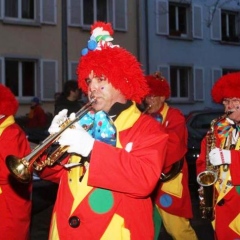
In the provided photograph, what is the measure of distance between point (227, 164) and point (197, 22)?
2005cm

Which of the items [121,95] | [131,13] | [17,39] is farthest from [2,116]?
[131,13]

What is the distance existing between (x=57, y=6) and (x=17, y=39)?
1775mm

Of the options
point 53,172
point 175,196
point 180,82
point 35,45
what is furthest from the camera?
point 180,82

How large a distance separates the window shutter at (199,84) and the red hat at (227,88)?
62.5 feet

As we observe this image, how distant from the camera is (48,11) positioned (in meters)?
20.5

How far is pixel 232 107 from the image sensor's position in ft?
16.9

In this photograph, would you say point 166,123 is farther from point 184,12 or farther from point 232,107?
point 184,12

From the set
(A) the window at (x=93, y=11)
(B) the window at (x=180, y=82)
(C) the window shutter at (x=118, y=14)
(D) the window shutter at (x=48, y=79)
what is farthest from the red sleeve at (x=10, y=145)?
(B) the window at (x=180, y=82)

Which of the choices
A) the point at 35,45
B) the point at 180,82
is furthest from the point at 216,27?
the point at 35,45

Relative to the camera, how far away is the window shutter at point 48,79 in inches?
802

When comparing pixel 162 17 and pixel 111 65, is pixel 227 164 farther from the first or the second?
pixel 162 17

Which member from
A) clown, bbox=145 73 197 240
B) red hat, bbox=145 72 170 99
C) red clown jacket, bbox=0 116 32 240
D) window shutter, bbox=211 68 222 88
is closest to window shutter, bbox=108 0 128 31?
window shutter, bbox=211 68 222 88

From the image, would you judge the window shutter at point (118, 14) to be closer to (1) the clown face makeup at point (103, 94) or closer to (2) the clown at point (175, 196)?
(2) the clown at point (175, 196)

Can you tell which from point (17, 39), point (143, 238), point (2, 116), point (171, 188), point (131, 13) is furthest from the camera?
point (131, 13)
